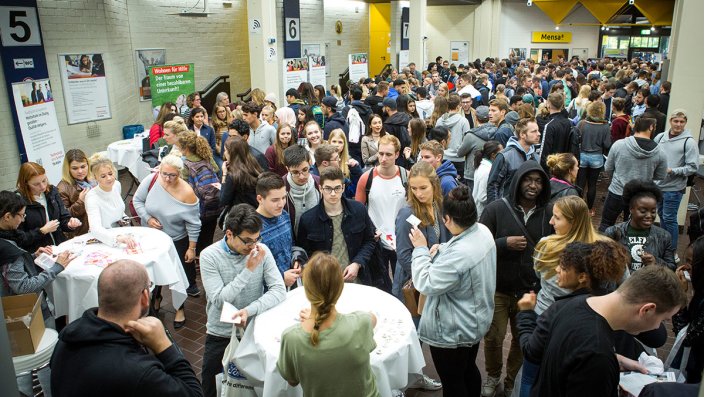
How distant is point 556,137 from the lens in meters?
6.16

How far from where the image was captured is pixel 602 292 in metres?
2.41

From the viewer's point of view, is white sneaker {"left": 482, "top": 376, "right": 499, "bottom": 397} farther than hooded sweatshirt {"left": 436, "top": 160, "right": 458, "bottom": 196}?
No

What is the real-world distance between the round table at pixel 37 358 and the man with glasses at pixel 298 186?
5.48 feet

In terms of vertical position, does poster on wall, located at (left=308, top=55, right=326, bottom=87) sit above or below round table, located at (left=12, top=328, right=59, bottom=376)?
above

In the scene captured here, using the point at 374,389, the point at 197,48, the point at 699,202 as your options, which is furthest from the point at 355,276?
the point at 197,48

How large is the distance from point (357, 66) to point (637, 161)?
903 cm

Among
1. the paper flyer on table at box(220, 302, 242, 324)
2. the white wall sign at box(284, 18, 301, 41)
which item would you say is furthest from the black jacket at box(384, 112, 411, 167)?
the white wall sign at box(284, 18, 301, 41)

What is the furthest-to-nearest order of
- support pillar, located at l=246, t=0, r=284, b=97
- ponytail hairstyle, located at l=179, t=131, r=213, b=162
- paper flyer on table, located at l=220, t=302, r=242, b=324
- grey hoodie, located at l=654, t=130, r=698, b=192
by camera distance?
support pillar, located at l=246, t=0, r=284, b=97 → grey hoodie, located at l=654, t=130, r=698, b=192 → ponytail hairstyle, located at l=179, t=131, r=213, b=162 → paper flyer on table, located at l=220, t=302, r=242, b=324

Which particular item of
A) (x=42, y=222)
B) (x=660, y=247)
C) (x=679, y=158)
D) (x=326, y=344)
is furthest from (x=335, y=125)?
(x=326, y=344)

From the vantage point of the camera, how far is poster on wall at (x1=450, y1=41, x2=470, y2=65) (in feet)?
75.3

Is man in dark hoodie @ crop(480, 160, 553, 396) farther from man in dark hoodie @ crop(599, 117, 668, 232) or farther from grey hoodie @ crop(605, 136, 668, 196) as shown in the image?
grey hoodie @ crop(605, 136, 668, 196)

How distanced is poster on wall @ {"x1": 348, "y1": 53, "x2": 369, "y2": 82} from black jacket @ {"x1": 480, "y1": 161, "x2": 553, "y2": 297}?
10.1m

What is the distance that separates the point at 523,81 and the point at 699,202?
4695 mm

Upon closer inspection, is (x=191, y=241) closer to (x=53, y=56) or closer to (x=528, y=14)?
(x=53, y=56)
